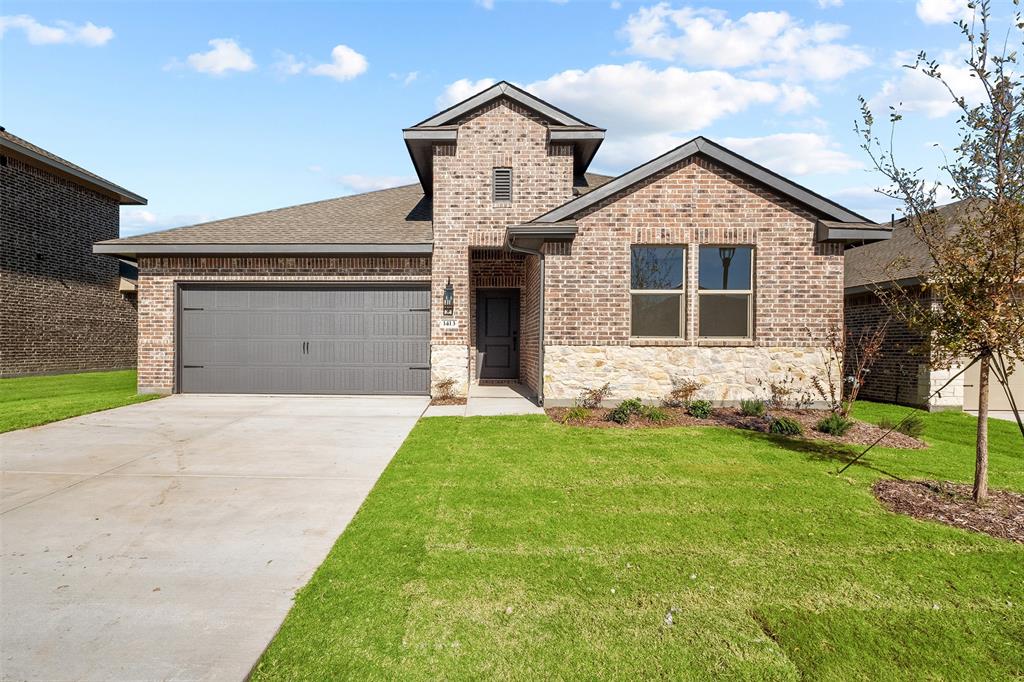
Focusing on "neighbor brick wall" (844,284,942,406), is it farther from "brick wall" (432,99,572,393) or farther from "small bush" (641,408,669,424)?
"brick wall" (432,99,572,393)

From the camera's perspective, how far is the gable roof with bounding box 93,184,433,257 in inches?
441

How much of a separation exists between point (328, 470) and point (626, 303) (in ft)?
20.7

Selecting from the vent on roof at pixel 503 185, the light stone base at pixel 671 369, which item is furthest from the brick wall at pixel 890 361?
the vent on roof at pixel 503 185

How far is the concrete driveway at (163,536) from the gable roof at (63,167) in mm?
11672

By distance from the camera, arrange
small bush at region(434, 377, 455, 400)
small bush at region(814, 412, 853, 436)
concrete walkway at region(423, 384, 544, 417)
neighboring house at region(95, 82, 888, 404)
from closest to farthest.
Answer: small bush at region(814, 412, 853, 436), concrete walkway at region(423, 384, 544, 417), neighboring house at region(95, 82, 888, 404), small bush at region(434, 377, 455, 400)

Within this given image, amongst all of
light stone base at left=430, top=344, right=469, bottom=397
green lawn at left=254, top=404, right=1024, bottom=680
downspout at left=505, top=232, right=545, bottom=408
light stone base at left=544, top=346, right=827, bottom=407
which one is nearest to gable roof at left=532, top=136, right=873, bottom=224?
downspout at left=505, top=232, right=545, bottom=408

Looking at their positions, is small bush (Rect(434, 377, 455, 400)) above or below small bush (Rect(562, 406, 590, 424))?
above

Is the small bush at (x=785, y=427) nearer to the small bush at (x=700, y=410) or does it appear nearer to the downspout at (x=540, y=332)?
the small bush at (x=700, y=410)

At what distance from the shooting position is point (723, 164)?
9836mm

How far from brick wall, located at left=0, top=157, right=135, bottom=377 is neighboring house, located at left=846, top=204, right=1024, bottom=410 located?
22.4 m

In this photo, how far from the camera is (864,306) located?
13.2 m

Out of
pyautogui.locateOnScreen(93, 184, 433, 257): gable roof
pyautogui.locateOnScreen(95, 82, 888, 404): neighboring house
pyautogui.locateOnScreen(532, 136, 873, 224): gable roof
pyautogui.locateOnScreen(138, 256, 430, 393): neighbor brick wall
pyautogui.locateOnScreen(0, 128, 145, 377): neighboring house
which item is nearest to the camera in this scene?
pyautogui.locateOnScreen(532, 136, 873, 224): gable roof

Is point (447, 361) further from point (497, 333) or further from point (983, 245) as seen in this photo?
point (983, 245)

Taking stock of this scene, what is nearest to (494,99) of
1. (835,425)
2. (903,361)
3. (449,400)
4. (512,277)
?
(512,277)
